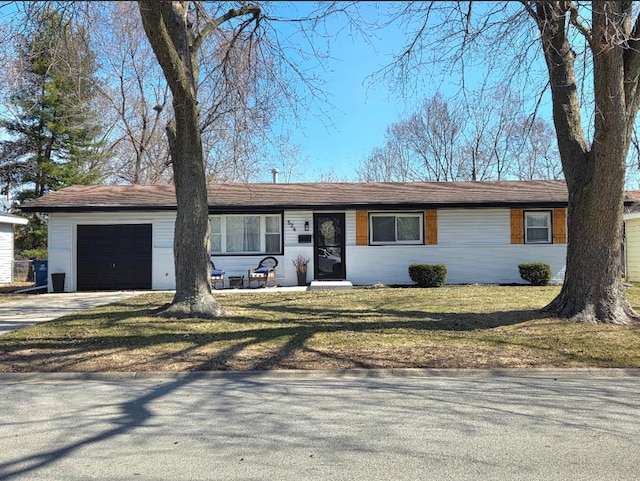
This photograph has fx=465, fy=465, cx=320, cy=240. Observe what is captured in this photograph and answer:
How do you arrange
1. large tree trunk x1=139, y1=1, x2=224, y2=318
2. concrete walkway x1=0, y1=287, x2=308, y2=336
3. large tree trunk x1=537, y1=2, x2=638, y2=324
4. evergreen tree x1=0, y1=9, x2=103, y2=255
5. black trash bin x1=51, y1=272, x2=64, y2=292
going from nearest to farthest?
large tree trunk x1=537, y1=2, x2=638, y2=324
large tree trunk x1=139, y1=1, x2=224, y2=318
concrete walkway x1=0, y1=287, x2=308, y2=336
black trash bin x1=51, y1=272, x2=64, y2=292
evergreen tree x1=0, y1=9, x2=103, y2=255

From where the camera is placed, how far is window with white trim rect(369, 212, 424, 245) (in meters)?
17.1

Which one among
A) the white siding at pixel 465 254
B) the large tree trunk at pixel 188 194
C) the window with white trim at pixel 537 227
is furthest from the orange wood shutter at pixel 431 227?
the large tree trunk at pixel 188 194

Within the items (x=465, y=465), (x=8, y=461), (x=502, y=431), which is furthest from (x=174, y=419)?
(x=502, y=431)

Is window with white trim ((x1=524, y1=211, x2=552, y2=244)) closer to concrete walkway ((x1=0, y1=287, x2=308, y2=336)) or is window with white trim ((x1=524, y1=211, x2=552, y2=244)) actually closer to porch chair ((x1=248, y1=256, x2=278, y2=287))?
concrete walkway ((x1=0, y1=287, x2=308, y2=336))

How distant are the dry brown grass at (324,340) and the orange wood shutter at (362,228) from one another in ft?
18.1

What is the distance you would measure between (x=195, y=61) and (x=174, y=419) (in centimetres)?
836

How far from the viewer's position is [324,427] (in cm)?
431

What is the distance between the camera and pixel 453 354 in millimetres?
6945

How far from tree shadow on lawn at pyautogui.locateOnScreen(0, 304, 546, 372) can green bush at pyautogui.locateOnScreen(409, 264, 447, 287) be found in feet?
17.0

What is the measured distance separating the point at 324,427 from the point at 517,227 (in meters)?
14.7

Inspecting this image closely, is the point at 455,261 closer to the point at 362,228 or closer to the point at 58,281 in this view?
the point at 362,228

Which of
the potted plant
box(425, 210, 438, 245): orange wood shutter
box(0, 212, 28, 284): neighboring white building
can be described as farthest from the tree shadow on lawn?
box(0, 212, 28, 284): neighboring white building

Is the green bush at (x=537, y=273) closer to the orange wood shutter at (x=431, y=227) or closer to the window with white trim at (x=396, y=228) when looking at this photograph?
the orange wood shutter at (x=431, y=227)

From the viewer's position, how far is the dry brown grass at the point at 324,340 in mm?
6598
